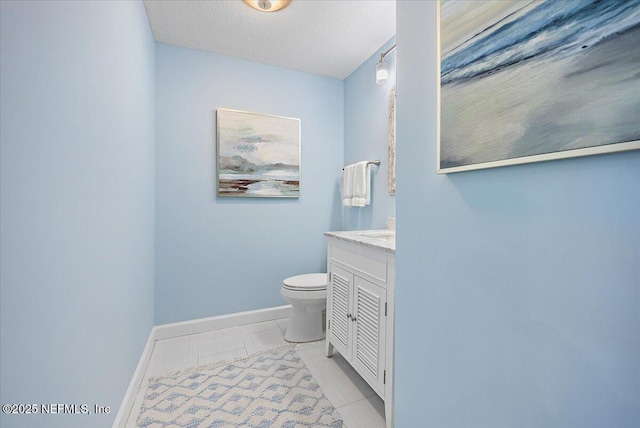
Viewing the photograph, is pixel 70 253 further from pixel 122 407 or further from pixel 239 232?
pixel 239 232

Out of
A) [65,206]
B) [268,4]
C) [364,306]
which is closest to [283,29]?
[268,4]

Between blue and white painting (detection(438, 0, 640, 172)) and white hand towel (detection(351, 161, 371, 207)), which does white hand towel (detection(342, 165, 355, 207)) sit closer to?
white hand towel (detection(351, 161, 371, 207))

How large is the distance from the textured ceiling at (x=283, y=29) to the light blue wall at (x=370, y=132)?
0.19 metres

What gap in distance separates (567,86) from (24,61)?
4.09ft

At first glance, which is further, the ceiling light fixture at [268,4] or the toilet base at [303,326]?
the toilet base at [303,326]

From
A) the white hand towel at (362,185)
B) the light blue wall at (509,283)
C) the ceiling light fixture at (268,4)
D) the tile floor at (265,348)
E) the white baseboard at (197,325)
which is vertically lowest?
the tile floor at (265,348)

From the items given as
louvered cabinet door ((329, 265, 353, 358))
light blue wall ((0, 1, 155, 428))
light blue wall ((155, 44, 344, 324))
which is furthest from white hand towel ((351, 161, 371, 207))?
light blue wall ((0, 1, 155, 428))

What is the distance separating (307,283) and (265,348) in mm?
559

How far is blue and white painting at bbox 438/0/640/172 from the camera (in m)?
0.49

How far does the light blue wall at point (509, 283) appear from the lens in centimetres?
52

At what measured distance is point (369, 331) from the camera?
1.37 m

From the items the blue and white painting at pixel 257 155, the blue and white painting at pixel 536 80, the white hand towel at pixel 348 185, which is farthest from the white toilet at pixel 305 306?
the blue and white painting at pixel 536 80

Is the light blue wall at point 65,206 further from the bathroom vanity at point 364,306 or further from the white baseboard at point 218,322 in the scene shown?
the bathroom vanity at point 364,306

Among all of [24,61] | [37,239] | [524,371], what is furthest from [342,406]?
[24,61]
